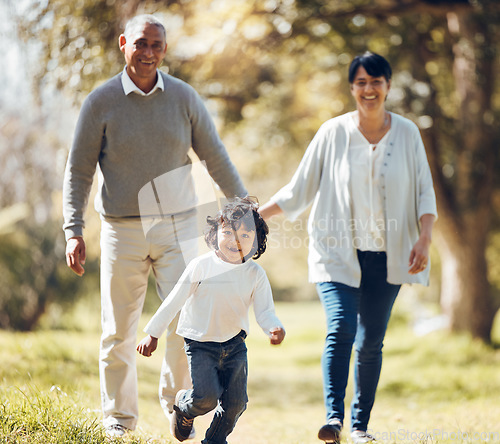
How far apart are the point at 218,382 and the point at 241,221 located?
2.49ft

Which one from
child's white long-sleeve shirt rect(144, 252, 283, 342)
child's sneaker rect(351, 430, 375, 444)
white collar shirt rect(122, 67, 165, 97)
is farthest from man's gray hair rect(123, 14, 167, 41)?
child's sneaker rect(351, 430, 375, 444)

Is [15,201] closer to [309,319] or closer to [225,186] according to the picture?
[225,186]

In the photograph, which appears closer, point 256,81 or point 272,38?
point 272,38

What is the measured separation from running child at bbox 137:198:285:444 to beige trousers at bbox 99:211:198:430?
510 mm

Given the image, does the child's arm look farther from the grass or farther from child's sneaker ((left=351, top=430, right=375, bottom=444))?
child's sneaker ((left=351, top=430, right=375, bottom=444))

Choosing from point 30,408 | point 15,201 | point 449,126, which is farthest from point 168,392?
point 15,201

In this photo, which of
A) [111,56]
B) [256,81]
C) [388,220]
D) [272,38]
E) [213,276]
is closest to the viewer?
[213,276]

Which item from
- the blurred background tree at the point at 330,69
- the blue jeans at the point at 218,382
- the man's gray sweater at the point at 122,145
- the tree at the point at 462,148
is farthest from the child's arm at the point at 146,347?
the tree at the point at 462,148

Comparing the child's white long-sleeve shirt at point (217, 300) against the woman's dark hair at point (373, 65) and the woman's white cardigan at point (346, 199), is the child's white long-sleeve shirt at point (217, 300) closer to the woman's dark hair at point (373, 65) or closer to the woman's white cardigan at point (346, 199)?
the woman's white cardigan at point (346, 199)

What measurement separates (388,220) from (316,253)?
45cm

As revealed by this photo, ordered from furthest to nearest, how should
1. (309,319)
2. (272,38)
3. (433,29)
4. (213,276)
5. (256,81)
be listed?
(309,319) → (256,81) → (433,29) → (272,38) → (213,276)

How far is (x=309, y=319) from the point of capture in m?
18.3

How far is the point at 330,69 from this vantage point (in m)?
9.74

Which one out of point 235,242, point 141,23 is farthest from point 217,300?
point 141,23
